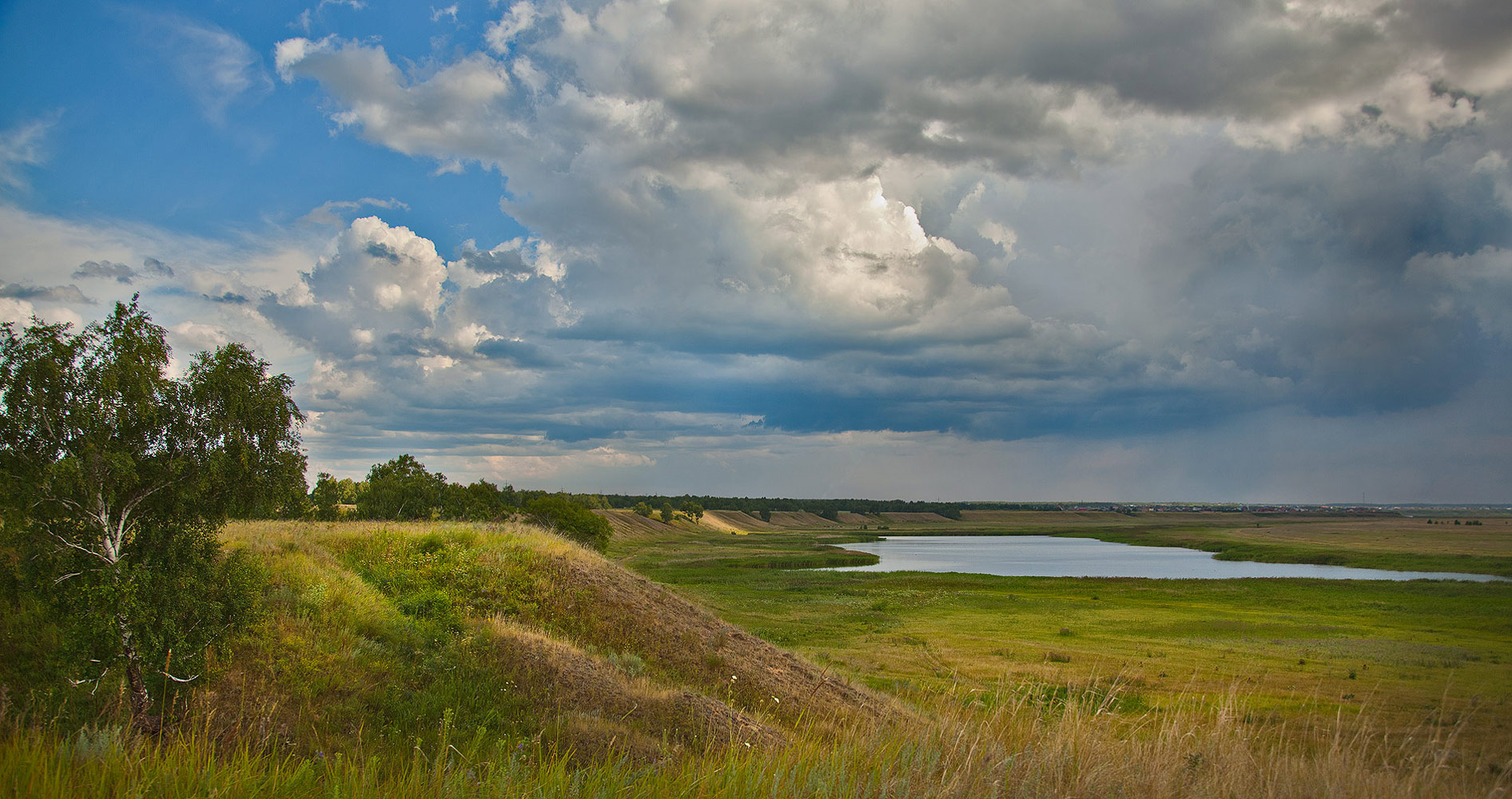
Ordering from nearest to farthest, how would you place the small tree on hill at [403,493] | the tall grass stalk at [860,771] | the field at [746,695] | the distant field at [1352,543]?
the tall grass stalk at [860,771] < the field at [746,695] < the small tree on hill at [403,493] < the distant field at [1352,543]

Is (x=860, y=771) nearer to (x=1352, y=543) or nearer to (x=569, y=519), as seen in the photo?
(x=569, y=519)

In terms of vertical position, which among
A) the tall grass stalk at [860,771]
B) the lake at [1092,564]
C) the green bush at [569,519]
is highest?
the tall grass stalk at [860,771]

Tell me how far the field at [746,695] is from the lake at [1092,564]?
103 feet

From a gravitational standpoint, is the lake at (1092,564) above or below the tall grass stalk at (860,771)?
below

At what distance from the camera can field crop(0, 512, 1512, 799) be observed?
395 cm

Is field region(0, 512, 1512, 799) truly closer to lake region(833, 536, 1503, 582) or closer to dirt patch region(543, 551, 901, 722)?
dirt patch region(543, 551, 901, 722)

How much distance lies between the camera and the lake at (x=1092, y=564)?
304 feet

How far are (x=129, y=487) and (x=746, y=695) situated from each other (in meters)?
14.5

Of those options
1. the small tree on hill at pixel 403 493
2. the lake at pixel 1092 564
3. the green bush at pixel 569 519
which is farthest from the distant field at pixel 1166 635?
the small tree on hill at pixel 403 493

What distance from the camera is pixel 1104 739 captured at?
4945mm

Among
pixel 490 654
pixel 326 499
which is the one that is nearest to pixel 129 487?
pixel 490 654

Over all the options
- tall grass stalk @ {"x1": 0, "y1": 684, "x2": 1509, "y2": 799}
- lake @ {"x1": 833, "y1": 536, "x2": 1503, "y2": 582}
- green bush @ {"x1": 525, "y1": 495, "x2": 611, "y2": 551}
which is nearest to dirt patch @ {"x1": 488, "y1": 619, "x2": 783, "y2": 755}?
tall grass stalk @ {"x1": 0, "y1": 684, "x2": 1509, "y2": 799}

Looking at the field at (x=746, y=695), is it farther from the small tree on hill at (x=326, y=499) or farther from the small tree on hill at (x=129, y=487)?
the small tree on hill at (x=326, y=499)

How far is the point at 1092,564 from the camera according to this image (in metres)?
117
